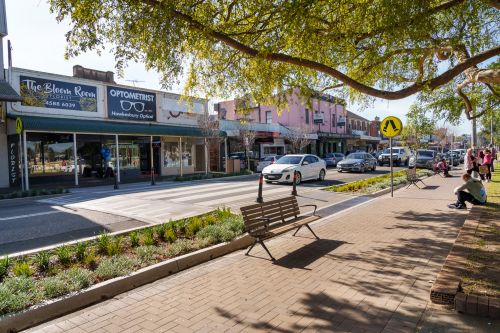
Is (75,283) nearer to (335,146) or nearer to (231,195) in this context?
(231,195)

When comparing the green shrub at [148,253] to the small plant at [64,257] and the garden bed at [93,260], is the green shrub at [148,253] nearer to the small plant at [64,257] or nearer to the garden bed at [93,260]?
the garden bed at [93,260]

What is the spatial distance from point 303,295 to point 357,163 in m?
22.9

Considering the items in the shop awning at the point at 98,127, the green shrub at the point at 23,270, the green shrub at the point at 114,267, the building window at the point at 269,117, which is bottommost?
the green shrub at the point at 114,267

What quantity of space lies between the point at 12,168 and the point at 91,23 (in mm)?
15277

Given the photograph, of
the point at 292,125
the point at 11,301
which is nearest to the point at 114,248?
the point at 11,301

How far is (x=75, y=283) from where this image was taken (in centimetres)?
458

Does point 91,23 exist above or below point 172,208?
above

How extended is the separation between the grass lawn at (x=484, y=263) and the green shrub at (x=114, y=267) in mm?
4317

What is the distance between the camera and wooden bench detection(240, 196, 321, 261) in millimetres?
5987

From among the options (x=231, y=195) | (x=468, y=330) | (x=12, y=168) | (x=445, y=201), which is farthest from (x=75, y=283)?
(x=12, y=168)

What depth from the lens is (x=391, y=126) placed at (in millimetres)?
12695

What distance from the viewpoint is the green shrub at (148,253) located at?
5618 millimetres

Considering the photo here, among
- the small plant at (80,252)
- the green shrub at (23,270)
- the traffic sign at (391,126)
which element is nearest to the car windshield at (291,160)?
the traffic sign at (391,126)

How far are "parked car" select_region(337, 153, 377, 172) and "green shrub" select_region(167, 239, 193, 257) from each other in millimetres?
21512
